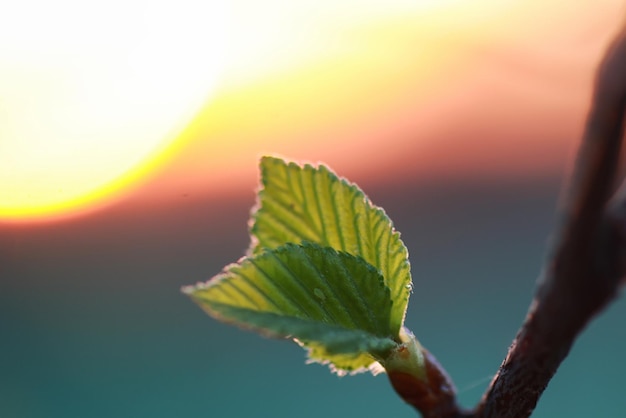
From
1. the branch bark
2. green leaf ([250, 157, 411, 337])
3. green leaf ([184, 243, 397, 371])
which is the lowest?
the branch bark

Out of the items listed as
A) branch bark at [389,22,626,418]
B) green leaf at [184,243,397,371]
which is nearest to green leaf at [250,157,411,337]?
green leaf at [184,243,397,371]

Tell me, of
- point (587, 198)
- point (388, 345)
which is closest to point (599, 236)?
point (587, 198)

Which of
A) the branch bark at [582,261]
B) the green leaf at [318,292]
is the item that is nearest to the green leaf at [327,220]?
the green leaf at [318,292]

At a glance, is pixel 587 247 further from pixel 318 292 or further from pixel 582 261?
pixel 318 292

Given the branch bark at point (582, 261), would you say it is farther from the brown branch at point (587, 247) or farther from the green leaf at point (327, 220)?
the green leaf at point (327, 220)

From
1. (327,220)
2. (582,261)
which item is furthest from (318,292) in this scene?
(582,261)

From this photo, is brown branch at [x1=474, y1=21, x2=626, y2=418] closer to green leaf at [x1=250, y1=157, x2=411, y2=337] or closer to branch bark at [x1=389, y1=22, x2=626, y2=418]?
branch bark at [x1=389, y1=22, x2=626, y2=418]
